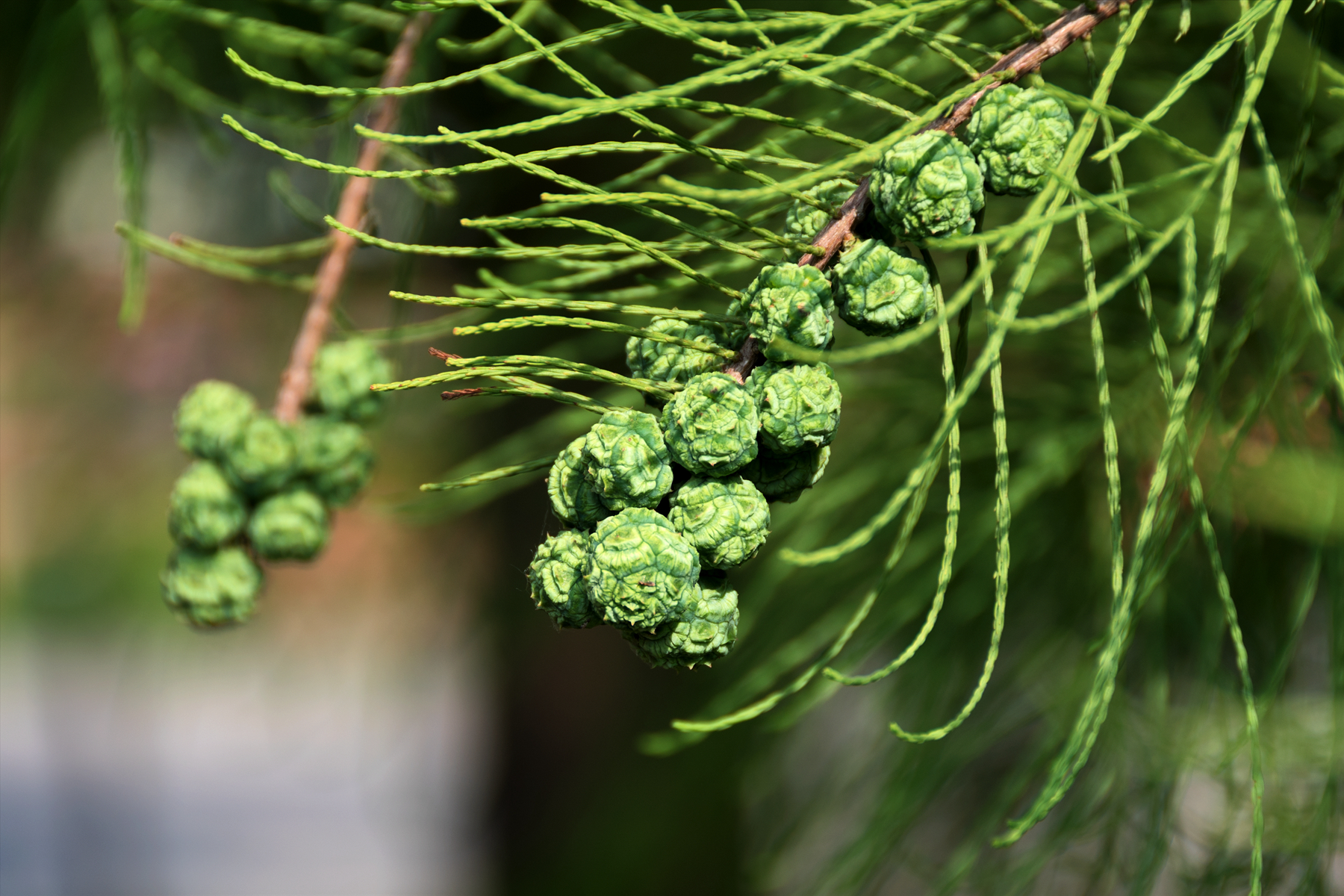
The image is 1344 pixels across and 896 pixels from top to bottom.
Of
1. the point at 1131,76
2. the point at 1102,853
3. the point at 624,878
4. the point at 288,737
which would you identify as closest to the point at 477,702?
the point at 624,878

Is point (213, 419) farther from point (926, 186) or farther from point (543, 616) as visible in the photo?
point (543, 616)

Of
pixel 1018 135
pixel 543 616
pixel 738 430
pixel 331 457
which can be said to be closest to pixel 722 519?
pixel 738 430

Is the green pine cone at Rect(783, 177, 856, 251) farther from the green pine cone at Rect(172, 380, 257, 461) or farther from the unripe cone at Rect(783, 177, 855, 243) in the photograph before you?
the green pine cone at Rect(172, 380, 257, 461)

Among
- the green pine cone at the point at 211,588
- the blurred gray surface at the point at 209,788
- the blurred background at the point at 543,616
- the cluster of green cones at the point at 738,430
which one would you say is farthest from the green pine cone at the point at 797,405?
the blurred gray surface at the point at 209,788

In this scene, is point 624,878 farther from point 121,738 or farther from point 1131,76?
point 121,738

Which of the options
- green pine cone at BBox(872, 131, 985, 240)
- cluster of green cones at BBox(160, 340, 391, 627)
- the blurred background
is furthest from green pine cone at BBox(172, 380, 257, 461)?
green pine cone at BBox(872, 131, 985, 240)

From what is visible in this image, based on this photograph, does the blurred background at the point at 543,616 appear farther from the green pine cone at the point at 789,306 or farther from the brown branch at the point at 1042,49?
the green pine cone at the point at 789,306
